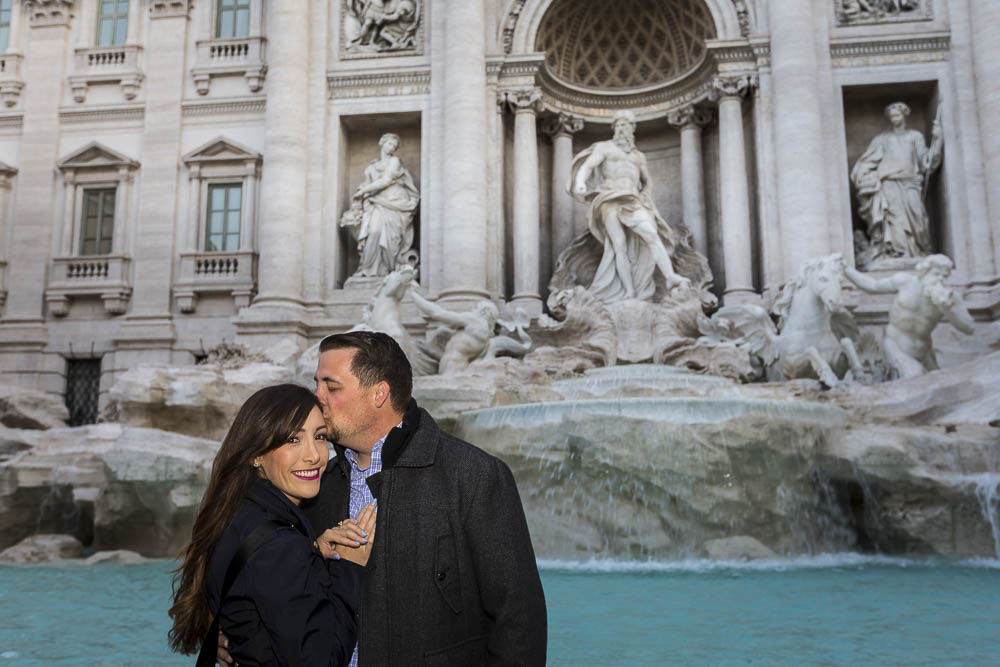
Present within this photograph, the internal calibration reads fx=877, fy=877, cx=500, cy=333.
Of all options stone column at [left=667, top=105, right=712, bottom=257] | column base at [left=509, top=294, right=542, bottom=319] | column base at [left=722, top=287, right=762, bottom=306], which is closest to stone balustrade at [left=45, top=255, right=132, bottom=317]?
column base at [left=509, top=294, right=542, bottom=319]

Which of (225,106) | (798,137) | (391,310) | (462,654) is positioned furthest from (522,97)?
(462,654)

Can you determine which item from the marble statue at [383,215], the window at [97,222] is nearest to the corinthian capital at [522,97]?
the marble statue at [383,215]

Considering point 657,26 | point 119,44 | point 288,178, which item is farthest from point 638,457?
point 119,44

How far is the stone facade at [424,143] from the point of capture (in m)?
15.1

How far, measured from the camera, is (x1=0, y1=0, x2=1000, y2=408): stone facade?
1509 centimetres

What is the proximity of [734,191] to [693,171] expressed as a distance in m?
1.42

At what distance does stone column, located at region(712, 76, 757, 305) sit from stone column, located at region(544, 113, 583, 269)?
9.61 feet

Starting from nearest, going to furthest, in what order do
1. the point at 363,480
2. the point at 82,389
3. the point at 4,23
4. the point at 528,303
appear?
the point at 363,480, the point at 528,303, the point at 82,389, the point at 4,23

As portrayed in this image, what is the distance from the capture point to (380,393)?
2344 millimetres

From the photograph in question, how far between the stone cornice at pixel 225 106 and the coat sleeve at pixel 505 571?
16.5 meters

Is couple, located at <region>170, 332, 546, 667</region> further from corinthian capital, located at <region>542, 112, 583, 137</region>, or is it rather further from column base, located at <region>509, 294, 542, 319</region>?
corinthian capital, located at <region>542, 112, 583, 137</region>

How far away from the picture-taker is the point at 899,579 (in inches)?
257

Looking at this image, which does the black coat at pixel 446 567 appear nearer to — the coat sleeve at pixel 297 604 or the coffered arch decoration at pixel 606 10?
the coat sleeve at pixel 297 604

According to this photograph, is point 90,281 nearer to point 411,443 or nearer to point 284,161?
point 284,161
